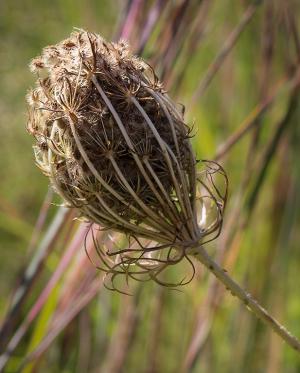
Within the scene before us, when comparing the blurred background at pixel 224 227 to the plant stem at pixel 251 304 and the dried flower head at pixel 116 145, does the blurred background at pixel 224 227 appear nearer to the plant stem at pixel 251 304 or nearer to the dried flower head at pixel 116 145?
the dried flower head at pixel 116 145

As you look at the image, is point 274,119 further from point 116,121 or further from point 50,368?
point 116,121

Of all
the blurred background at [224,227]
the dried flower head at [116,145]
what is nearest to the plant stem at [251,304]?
the dried flower head at [116,145]

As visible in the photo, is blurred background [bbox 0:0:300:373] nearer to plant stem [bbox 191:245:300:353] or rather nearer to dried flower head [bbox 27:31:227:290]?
dried flower head [bbox 27:31:227:290]

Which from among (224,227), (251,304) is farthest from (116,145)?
(224,227)

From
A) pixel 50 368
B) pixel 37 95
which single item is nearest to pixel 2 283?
pixel 50 368

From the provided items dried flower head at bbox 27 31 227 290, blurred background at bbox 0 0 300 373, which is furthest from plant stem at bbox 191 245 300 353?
blurred background at bbox 0 0 300 373

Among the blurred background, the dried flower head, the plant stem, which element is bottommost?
the blurred background
